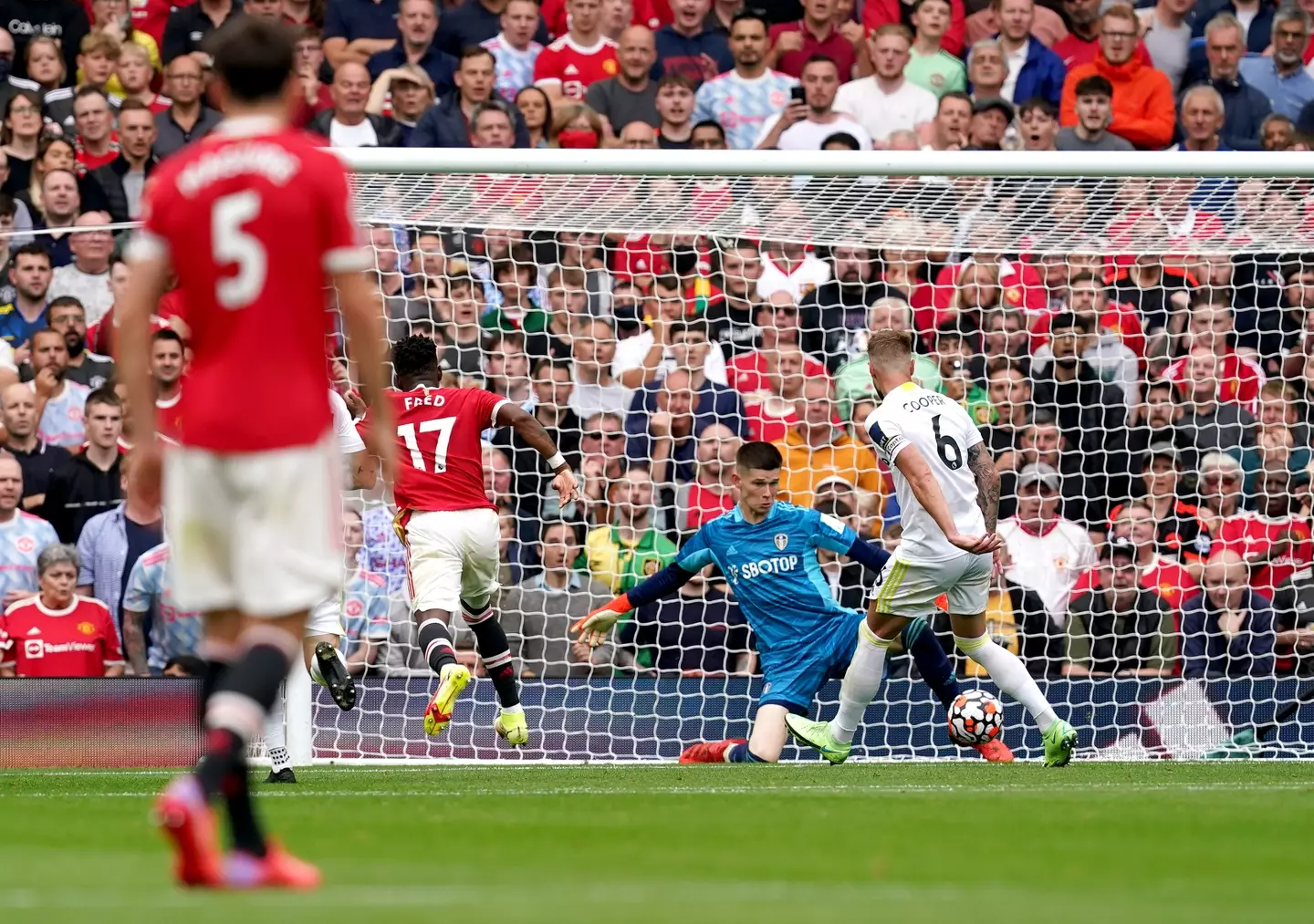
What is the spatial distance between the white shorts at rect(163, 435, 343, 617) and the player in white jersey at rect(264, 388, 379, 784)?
4.29 m

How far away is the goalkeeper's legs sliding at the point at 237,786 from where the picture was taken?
4.83 m

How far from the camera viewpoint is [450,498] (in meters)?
11.6

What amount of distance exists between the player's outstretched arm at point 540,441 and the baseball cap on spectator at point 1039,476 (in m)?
3.79

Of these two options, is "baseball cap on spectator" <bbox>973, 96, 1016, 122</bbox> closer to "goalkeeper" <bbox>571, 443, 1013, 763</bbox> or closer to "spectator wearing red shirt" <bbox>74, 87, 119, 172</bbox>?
"goalkeeper" <bbox>571, 443, 1013, 763</bbox>

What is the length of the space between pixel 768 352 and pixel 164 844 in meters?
8.10

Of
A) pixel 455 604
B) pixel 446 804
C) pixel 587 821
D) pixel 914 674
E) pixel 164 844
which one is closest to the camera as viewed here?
pixel 164 844

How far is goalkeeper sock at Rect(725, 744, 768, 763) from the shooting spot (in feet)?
39.3

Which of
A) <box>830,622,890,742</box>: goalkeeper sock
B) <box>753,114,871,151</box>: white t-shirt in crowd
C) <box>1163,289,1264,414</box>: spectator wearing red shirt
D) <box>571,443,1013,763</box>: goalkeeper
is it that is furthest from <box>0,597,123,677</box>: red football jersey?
<box>1163,289,1264,414</box>: spectator wearing red shirt

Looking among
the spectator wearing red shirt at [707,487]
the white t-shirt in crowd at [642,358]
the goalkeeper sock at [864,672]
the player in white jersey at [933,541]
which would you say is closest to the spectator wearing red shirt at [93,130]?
the white t-shirt in crowd at [642,358]

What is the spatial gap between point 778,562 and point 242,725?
277 inches

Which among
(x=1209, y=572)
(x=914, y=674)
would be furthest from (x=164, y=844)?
(x=1209, y=572)

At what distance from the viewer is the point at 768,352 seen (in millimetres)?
14023

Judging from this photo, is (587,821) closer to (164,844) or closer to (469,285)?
(164,844)

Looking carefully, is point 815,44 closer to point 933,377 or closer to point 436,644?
point 933,377
